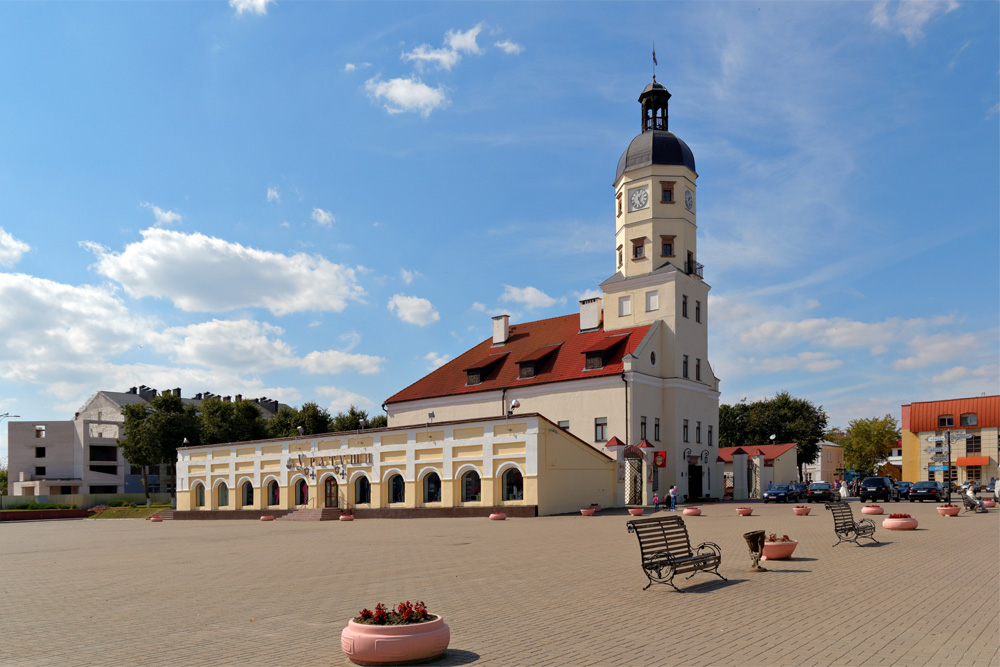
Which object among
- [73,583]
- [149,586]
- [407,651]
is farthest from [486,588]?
[73,583]

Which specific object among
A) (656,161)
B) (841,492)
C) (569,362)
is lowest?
(841,492)

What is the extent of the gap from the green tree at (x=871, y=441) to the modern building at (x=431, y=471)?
179ft

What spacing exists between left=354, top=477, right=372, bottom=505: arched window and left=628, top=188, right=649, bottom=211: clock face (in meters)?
27.0

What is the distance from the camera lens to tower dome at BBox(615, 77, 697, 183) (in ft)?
182

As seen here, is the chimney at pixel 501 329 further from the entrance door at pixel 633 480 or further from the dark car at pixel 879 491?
the dark car at pixel 879 491

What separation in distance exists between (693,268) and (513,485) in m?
24.0

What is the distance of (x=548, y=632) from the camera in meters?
9.49

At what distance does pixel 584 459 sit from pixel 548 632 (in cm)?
3446

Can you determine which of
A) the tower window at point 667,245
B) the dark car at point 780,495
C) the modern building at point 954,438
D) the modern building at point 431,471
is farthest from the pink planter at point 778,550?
the modern building at point 954,438

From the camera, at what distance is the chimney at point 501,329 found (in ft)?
205

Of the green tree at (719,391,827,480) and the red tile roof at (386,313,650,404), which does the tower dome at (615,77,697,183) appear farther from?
the green tree at (719,391,827,480)

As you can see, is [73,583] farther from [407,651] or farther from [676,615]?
[676,615]

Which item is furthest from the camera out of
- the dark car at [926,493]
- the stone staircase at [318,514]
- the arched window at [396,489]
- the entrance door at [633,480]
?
the stone staircase at [318,514]

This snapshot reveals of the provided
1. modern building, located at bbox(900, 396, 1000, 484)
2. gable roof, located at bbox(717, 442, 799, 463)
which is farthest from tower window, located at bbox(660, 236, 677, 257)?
modern building, located at bbox(900, 396, 1000, 484)
